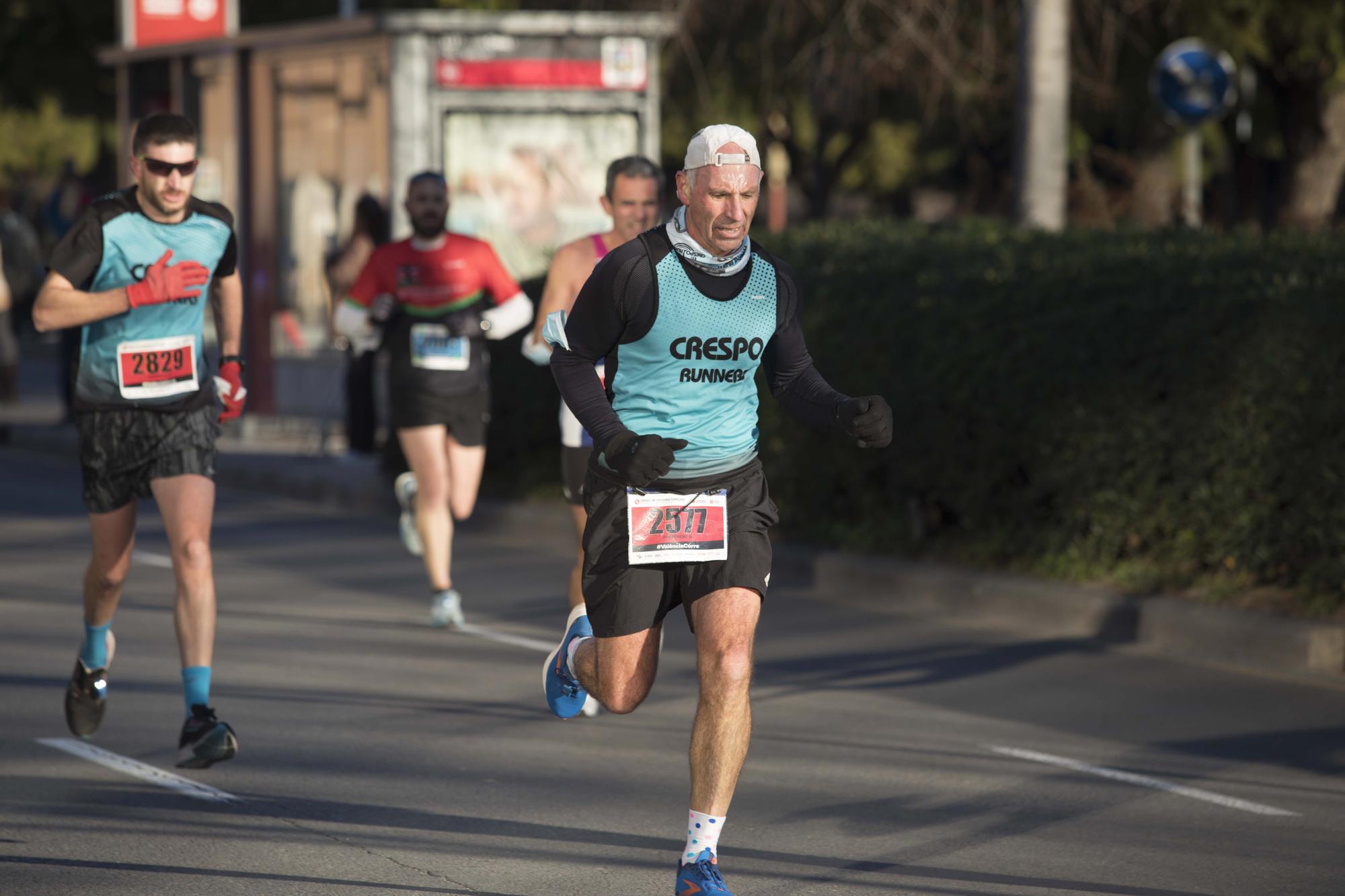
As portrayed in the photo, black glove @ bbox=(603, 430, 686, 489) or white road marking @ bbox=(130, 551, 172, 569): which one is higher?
black glove @ bbox=(603, 430, 686, 489)

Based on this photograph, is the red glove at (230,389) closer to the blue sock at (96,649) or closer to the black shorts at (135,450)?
the black shorts at (135,450)

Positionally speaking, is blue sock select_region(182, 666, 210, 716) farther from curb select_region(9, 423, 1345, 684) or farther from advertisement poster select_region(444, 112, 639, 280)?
advertisement poster select_region(444, 112, 639, 280)

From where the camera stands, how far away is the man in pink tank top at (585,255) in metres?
7.62

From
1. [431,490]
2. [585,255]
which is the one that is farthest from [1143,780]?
[431,490]

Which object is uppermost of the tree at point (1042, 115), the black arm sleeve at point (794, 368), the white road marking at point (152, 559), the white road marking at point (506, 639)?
the tree at point (1042, 115)

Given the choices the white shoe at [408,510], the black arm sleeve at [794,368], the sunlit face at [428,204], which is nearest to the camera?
the black arm sleeve at [794,368]

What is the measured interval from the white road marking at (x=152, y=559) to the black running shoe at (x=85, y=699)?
454 centimetres

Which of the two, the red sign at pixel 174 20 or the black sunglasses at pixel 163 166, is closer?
the black sunglasses at pixel 163 166

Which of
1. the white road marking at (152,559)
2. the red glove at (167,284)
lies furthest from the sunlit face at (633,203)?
the white road marking at (152,559)

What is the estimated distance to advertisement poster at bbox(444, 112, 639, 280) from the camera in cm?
1599

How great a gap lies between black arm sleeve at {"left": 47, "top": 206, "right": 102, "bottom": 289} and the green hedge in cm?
478

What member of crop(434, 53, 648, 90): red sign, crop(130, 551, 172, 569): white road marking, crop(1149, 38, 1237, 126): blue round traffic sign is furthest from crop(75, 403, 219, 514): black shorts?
crop(1149, 38, 1237, 126): blue round traffic sign

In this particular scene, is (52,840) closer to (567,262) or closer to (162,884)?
(162,884)

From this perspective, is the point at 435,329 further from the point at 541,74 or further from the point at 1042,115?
the point at 541,74
